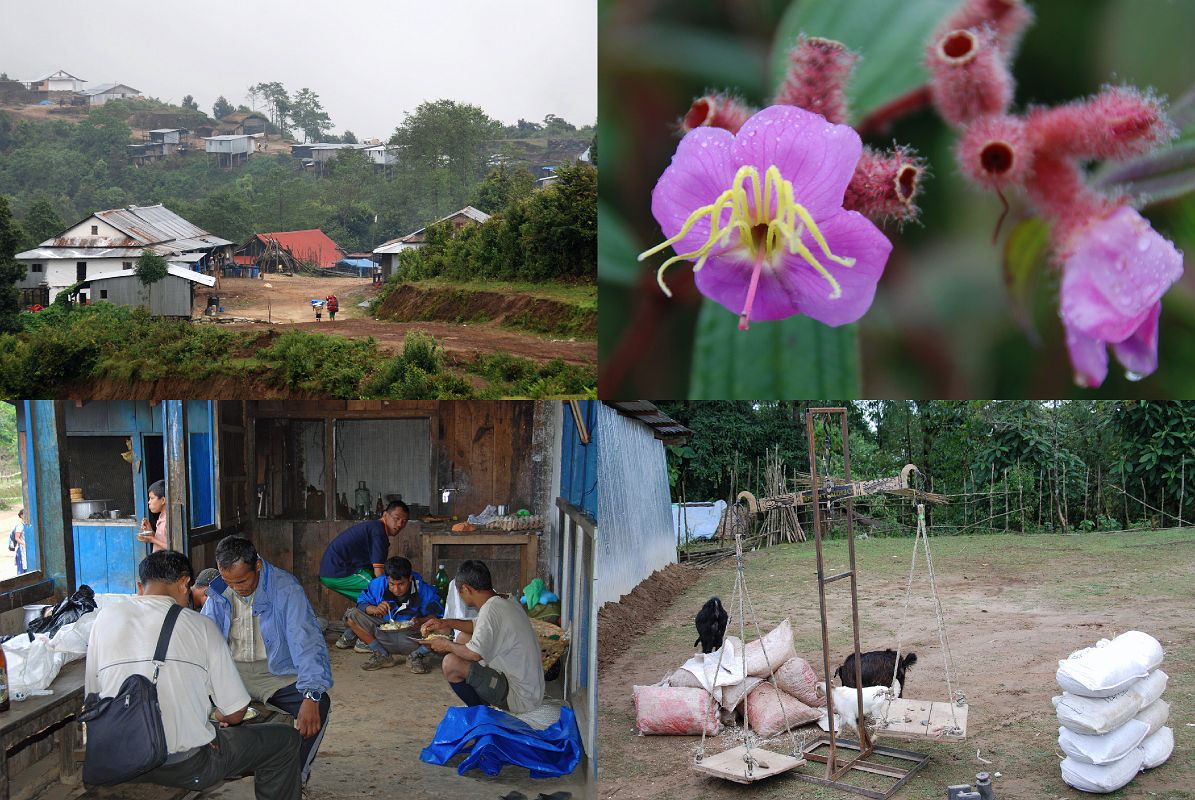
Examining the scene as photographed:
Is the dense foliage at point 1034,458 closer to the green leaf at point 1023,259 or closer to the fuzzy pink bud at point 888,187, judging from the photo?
the green leaf at point 1023,259

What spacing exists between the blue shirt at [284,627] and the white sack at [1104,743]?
11.8ft

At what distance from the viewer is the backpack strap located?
13.7ft

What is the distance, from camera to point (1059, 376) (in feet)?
17.2

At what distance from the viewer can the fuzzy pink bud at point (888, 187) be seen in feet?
16.8

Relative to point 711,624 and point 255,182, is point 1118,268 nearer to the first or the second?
point 711,624

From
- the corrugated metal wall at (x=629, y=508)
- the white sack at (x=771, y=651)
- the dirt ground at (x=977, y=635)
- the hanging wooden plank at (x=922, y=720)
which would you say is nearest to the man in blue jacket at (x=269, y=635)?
the corrugated metal wall at (x=629, y=508)

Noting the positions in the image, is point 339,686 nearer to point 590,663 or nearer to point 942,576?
point 590,663

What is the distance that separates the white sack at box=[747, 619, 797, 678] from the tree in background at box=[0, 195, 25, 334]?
15.0 ft

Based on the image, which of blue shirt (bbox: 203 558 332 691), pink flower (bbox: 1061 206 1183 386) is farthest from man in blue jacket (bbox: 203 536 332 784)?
pink flower (bbox: 1061 206 1183 386)

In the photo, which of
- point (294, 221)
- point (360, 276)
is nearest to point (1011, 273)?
point (360, 276)

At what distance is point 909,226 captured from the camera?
5164 mm

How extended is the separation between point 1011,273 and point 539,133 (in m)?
2.59

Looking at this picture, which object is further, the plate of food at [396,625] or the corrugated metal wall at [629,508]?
the corrugated metal wall at [629,508]

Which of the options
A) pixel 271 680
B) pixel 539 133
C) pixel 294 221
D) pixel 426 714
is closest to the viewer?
pixel 271 680
